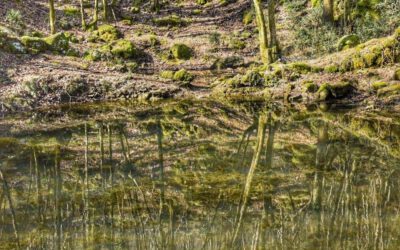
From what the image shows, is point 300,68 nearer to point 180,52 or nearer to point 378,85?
point 378,85

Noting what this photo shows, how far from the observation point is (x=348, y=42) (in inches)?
906

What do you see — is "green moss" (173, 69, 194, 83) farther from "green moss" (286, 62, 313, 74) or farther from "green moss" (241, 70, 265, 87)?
"green moss" (286, 62, 313, 74)

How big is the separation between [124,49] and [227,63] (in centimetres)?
594

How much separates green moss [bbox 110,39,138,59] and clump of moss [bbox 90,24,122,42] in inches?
93.1

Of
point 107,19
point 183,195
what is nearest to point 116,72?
point 107,19

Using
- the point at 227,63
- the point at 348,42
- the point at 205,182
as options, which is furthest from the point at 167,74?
the point at 205,182

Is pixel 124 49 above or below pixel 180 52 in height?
above

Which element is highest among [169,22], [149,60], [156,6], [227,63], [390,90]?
[156,6]

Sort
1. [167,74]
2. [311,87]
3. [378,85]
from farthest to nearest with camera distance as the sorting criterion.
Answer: [167,74], [311,87], [378,85]

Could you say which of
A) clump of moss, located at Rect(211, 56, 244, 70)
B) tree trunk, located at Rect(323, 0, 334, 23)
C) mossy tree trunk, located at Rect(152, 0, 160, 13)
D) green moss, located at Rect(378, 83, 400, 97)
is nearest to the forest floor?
clump of moss, located at Rect(211, 56, 244, 70)

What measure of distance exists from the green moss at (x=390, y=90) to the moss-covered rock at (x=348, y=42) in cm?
585

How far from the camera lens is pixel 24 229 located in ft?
22.5

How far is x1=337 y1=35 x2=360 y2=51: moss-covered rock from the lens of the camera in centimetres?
2294

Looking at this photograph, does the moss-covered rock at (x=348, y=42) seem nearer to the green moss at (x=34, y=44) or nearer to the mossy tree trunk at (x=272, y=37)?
the mossy tree trunk at (x=272, y=37)
